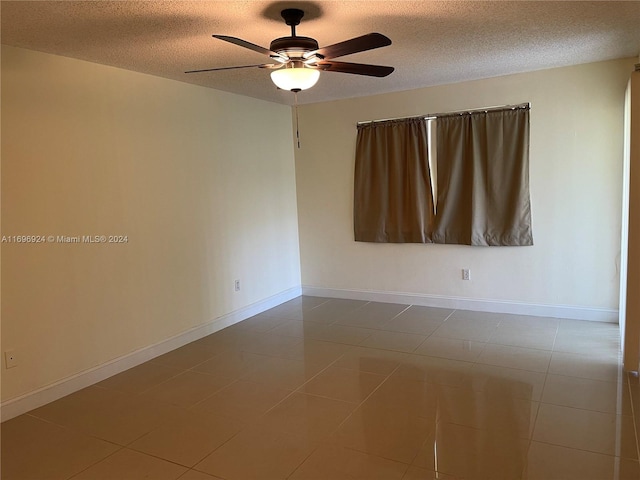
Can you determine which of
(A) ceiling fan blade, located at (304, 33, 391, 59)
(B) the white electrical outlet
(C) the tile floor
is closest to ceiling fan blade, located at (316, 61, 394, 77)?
(A) ceiling fan blade, located at (304, 33, 391, 59)

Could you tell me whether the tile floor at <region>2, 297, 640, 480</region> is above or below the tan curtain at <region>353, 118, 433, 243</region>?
below

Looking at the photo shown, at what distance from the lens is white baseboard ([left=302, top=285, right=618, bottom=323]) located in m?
4.34

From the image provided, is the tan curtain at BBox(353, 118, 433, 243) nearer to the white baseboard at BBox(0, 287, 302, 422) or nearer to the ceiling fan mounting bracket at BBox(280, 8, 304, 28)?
the white baseboard at BBox(0, 287, 302, 422)

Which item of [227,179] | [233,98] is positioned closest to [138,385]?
[227,179]

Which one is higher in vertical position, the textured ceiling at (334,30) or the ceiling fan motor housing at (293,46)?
the textured ceiling at (334,30)

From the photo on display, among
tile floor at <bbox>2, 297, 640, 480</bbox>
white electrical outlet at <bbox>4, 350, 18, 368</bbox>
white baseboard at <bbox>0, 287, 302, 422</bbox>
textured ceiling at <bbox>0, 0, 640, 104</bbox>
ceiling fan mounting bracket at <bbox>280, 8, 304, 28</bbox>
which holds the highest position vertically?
textured ceiling at <bbox>0, 0, 640, 104</bbox>

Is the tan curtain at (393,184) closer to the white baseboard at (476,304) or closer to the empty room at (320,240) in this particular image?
Answer: the empty room at (320,240)

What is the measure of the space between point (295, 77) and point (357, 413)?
1.95 metres

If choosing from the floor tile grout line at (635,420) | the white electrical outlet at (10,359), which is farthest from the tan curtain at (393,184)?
the white electrical outlet at (10,359)

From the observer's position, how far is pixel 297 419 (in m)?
2.79

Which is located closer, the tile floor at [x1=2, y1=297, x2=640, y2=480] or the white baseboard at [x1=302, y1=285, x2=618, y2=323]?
the tile floor at [x1=2, y1=297, x2=640, y2=480]

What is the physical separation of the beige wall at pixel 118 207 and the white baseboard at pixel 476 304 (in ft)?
3.13

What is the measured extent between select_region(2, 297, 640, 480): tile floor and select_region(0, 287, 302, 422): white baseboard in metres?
0.07

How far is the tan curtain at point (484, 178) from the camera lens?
443 centimetres
